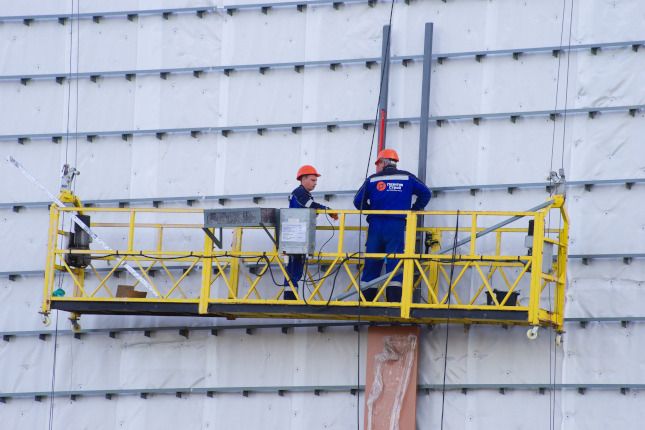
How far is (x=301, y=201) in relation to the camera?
2181 cm

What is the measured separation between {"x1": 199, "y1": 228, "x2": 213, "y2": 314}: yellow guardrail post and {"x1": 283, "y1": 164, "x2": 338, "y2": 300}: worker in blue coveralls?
1.16 metres

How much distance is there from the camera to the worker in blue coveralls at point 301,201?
850 inches

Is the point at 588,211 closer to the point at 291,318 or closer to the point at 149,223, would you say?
the point at 291,318

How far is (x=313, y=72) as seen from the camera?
23.3 metres

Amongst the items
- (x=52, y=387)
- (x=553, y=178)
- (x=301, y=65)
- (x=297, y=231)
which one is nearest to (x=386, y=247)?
(x=297, y=231)

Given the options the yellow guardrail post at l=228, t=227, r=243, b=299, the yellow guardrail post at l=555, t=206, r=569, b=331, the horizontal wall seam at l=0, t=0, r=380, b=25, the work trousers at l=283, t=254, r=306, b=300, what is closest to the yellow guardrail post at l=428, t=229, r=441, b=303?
the yellow guardrail post at l=555, t=206, r=569, b=331

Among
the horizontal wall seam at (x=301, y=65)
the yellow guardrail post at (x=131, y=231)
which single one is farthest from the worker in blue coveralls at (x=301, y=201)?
the yellow guardrail post at (x=131, y=231)

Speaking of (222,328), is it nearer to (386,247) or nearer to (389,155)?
(386,247)

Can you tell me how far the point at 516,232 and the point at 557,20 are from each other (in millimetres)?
3381

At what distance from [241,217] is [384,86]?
344 cm

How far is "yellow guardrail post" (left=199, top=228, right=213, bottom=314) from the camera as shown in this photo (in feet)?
70.3

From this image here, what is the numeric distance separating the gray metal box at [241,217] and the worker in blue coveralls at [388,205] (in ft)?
4.56

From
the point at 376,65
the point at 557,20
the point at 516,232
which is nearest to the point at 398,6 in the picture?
the point at 376,65

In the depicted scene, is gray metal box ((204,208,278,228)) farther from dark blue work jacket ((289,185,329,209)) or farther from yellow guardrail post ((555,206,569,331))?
yellow guardrail post ((555,206,569,331))
